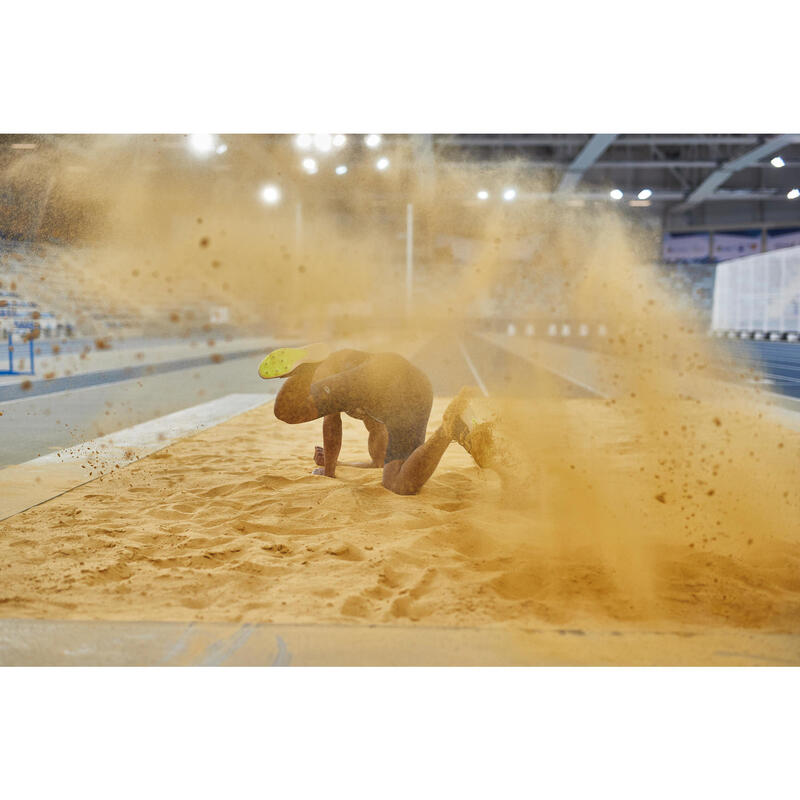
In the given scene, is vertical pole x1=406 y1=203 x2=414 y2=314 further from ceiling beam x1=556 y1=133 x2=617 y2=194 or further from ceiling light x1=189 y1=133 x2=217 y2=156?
ceiling light x1=189 y1=133 x2=217 y2=156

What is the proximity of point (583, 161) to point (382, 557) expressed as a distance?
14.2 feet

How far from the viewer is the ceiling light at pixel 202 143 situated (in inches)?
174

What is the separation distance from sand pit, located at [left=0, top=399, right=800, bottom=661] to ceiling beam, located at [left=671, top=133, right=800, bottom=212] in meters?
2.36

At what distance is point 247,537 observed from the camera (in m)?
3.19

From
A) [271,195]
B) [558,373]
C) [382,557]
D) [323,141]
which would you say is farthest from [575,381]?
[382,557]

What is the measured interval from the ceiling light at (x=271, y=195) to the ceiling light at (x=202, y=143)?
0.90 metres

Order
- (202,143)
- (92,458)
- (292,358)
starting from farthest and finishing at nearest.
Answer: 1. (92,458)
2. (202,143)
3. (292,358)

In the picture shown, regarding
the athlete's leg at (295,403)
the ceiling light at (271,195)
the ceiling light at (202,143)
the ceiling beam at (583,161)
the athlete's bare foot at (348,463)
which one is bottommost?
the athlete's bare foot at (348,463)

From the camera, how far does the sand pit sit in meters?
2.56

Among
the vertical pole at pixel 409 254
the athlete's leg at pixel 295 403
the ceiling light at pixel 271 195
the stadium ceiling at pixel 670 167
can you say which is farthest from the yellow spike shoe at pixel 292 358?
the vertical pole at pixel 409 254

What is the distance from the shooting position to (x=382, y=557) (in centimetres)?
293

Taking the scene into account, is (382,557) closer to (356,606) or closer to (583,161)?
(356,606)

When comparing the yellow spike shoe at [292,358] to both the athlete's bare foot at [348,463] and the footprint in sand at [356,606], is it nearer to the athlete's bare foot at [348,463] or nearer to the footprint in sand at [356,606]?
the athlete's bare foot at [348,463]

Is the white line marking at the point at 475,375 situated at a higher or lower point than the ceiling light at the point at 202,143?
lower
